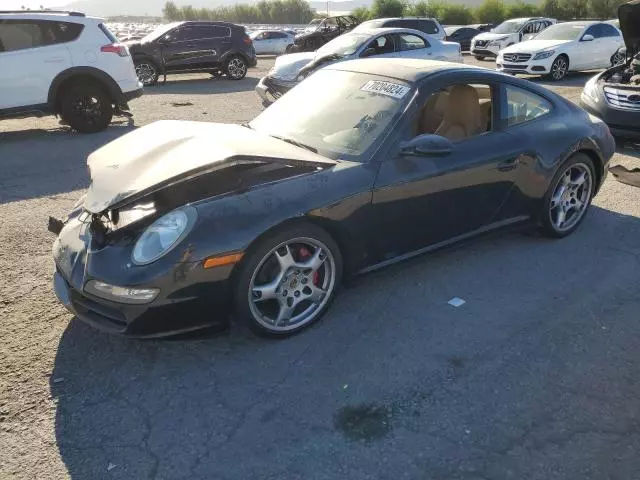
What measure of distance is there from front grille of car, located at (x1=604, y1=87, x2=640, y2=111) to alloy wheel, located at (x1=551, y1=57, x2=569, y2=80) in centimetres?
731

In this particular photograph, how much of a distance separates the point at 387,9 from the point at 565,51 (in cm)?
3637

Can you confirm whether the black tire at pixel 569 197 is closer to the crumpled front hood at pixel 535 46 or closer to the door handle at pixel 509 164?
the door handle at pixel 509 164

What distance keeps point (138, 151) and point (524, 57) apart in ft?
43.2

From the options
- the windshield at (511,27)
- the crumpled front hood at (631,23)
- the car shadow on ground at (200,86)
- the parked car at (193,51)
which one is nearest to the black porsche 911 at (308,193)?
the crumpled front hood at (631,23)

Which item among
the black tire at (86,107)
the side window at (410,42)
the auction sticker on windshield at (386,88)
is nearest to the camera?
the auction sticker on windshield at (386,88)

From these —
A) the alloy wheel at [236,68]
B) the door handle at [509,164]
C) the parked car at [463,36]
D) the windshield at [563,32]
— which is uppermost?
the door handle at [509,164]

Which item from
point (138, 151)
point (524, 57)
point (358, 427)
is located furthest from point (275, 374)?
point (524, 57)

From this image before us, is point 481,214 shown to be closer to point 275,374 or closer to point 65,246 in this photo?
point 275,374

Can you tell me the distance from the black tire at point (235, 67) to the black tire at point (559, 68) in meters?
8.36

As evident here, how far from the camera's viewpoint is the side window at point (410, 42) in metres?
11.1

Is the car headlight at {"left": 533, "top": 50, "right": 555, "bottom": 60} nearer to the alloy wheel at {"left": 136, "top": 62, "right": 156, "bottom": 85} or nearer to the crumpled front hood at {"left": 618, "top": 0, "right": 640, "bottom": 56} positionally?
the crumpled front hood at {"left": 618, "top": 0, "right": 640, "bottom": 56}

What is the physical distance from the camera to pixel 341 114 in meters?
3.66

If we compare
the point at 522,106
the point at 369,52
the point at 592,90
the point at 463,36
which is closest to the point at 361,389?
the point at 522,106

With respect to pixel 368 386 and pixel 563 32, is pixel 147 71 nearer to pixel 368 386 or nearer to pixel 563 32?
pixel 563 32
